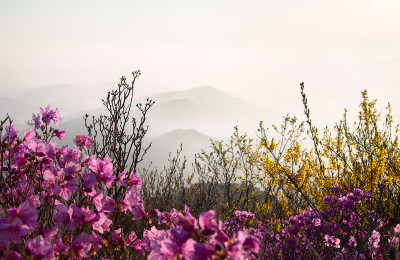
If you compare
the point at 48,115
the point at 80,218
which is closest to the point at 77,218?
the point at 80,218

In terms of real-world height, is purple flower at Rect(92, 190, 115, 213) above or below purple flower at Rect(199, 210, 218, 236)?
below

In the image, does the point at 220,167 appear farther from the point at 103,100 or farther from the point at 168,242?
the point at 168,242

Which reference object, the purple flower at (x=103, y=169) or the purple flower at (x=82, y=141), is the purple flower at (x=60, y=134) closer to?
the purple flower at (x=82, y=141)

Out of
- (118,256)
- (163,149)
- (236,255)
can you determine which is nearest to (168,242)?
(236,255)

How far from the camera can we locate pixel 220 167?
7.08 metres

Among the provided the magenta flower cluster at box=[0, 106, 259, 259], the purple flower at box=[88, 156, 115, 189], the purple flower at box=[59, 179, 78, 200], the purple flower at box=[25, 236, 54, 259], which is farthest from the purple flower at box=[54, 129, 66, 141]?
the purple flower at box=[25, 236, 54, 259]

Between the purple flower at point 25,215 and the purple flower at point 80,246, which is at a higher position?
the purple flower at point 25,215

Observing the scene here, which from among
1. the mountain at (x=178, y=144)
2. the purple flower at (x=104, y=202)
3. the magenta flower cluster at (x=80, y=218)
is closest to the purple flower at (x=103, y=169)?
the magenta flower cluster at (x=80, y=218)

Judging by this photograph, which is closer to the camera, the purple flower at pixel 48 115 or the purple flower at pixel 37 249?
the purple flower at pixel 37 249

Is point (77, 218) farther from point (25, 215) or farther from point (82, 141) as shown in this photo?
point (82, 141)

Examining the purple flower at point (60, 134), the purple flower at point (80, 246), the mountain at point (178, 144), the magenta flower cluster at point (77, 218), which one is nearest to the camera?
the magenta flower cluster at point (77, 218)

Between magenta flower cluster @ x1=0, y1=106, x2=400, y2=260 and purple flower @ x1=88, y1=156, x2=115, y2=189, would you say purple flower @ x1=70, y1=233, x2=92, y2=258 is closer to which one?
magenta flower cluster @ x1=0, y1=106, x2=400, y2=260

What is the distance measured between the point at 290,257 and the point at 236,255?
11.3ft

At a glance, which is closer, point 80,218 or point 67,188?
point 80,218
